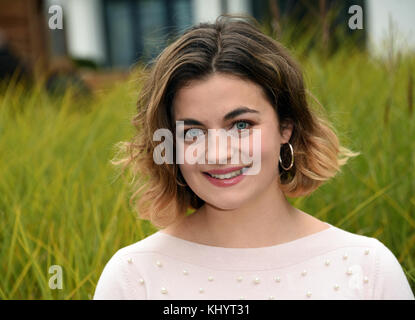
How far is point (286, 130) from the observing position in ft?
4.02

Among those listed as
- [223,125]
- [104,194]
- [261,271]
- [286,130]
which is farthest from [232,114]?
[104,194]

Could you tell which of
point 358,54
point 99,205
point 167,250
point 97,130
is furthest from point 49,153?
point 358,54

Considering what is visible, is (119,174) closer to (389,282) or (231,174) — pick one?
(231,174)

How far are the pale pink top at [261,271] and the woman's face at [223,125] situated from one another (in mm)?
117

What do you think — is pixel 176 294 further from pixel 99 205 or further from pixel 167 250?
pixel 99 205

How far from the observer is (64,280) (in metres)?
1.63

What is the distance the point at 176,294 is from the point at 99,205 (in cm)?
92

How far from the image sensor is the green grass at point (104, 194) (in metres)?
1.68

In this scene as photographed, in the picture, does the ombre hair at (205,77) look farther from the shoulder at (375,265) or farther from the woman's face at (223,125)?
the shoulder at (375,265)

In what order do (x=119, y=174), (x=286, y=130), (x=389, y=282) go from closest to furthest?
1. (x=389, y=282)
2. (x=286, y=130)
3. (x=119, y=174)

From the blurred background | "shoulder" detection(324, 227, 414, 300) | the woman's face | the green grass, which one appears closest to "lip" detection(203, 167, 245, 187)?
the woman's face

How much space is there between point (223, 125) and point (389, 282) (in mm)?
412

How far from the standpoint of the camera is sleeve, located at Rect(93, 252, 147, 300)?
3.67 ft

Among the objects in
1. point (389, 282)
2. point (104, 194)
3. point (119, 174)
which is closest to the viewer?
point (389, 282)
